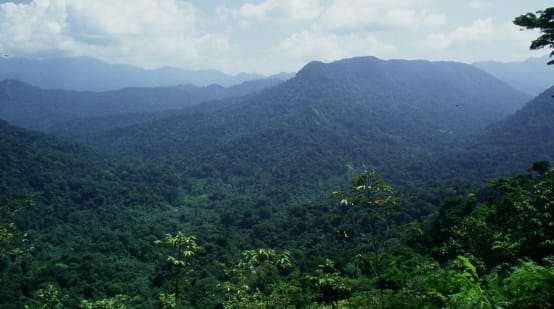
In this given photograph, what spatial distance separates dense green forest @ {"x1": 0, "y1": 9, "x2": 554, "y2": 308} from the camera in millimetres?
7223

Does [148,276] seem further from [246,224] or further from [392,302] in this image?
[392,302]

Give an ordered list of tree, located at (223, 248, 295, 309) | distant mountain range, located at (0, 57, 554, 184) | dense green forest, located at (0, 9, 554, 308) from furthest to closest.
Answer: distant mountain range, located at (0, 57, 554, 184) → tree, located at (223, 248, 295, 309) → dense green forest, located at (0, 9, 554, 308)

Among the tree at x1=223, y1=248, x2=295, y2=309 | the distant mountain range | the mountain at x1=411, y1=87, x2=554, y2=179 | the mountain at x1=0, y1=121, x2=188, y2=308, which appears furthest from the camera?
the distant mountain range

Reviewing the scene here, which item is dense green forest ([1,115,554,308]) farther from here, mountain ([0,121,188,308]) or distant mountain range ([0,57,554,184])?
distant mountain range ([0,57,554,184])

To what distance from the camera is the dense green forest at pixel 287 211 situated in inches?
284

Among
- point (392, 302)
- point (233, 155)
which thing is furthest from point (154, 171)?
point (392, 302)

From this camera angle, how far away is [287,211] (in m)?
76.6

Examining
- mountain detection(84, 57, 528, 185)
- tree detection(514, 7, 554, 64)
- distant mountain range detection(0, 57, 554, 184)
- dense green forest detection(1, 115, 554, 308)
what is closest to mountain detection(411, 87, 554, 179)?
distant mountain range detection(0, 57, 554, 184)

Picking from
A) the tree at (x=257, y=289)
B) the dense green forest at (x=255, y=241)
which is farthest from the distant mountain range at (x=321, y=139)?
the tree at (x=257, y=289)

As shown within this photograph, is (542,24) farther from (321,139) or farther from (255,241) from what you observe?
(321,139)

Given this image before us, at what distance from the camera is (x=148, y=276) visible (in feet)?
162

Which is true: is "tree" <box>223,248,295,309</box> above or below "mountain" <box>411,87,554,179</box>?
above

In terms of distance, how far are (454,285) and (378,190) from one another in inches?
67.9

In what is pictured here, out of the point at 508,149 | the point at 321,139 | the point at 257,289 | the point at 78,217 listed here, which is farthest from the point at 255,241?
the point at 508,149
